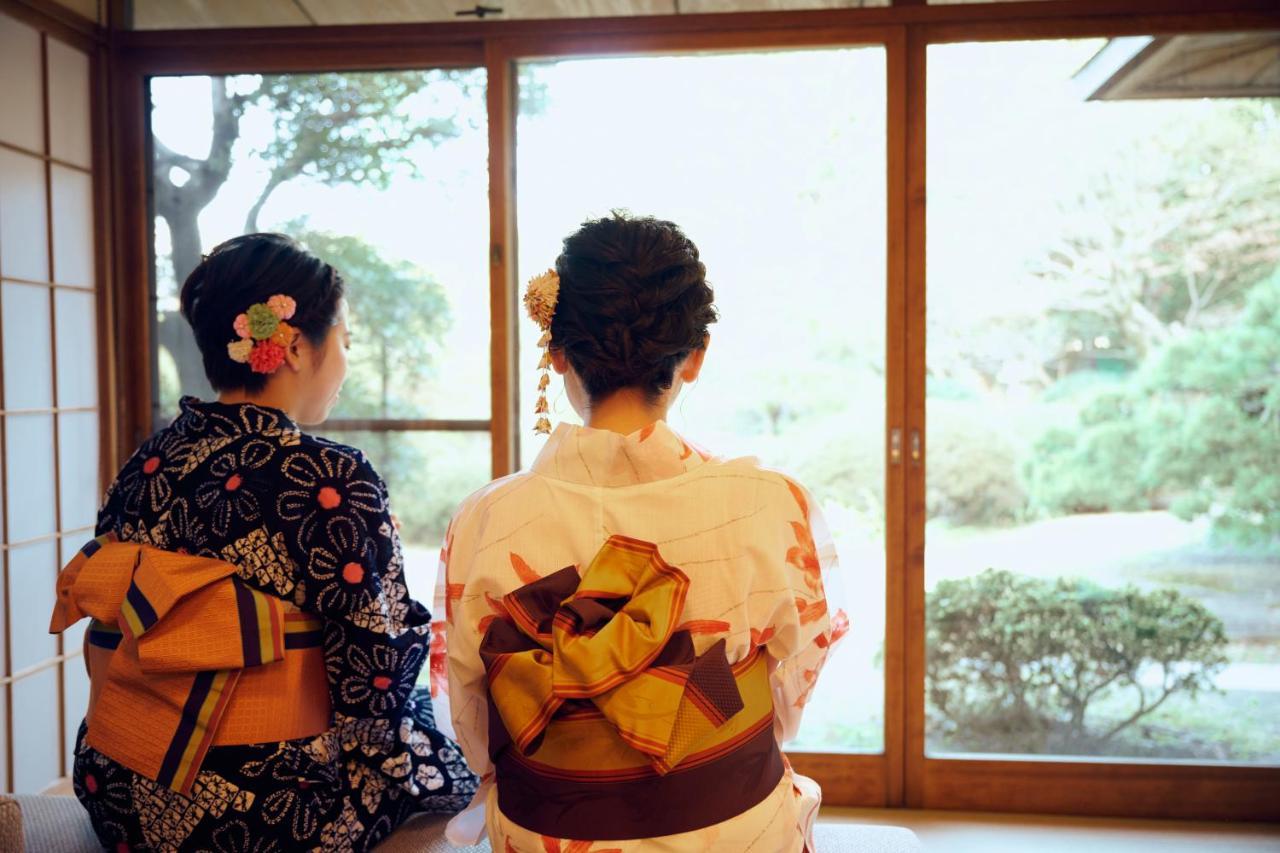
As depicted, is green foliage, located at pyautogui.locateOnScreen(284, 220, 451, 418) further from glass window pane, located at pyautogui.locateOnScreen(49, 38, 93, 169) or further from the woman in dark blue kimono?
the woman in dark blue kimono

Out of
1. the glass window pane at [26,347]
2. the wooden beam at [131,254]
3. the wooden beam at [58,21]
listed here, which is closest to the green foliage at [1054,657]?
the wooden beam at [131,254]

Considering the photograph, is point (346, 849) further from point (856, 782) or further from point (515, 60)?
point (515, 60)

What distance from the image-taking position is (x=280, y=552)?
5.55 feet

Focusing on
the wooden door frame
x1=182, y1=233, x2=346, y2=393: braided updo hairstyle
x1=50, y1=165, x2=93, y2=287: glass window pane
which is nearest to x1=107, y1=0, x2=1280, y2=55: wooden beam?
the wooden door frame

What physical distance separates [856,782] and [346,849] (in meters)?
1.79

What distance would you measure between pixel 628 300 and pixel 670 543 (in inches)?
13.2

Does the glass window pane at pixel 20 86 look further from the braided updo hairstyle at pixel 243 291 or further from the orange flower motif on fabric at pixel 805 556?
the orange flower motif on fabric at pixel 805 556

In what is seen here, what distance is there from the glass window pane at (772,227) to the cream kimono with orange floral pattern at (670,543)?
5.27ft

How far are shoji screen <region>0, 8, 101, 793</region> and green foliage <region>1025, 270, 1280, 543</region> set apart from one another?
283 cm

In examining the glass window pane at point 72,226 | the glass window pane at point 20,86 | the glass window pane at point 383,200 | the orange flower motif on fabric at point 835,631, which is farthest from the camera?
the glass window pane at point 383,200

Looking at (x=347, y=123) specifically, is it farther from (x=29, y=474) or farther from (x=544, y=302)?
(x=544, y=302)

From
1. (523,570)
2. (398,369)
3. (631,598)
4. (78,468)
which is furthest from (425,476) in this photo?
(631,598)

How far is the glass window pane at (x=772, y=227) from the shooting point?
3098 mm

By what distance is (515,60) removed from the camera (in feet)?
10.3
